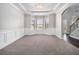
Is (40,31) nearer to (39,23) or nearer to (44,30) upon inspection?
(44,30)

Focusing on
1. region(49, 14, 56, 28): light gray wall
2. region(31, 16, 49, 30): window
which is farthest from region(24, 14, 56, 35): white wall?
region(31, 16, 49, 30): window

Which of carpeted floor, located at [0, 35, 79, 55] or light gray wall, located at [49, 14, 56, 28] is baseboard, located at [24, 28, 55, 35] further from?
carpeted floor, located at [0, 35, 79, 55]

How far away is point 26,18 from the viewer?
10.2 metres

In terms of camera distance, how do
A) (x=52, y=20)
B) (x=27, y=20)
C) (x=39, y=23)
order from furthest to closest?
(x=39, y=23) → (x=27, y=20) → (x=52, y=20)

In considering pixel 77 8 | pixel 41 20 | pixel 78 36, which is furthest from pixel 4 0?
pixel 41 20

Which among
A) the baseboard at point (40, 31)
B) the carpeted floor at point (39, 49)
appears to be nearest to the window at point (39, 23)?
the baseboard at point (40, 31)

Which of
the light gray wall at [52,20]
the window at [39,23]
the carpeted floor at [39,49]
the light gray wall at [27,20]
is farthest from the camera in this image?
the window at [39,23]

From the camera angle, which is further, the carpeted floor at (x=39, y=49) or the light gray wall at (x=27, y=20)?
the light gray wall at (x=27, y=20)


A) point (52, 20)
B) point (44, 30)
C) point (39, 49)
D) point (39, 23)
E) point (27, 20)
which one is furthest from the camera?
point (39, 23)

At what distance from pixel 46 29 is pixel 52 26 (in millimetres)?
781

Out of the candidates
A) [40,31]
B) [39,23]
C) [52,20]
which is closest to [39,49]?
[52,20]

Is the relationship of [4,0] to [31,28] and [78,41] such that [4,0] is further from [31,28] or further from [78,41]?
[31,28]

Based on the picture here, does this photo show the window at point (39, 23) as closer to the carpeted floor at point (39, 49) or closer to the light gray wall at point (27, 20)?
the light gray wall at point (27, 20)

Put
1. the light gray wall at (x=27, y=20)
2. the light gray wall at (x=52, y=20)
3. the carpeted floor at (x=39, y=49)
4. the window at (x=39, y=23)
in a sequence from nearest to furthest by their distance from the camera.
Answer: the carpeted floor at (x=39, y=49) → the light gray wall at (x=52, y=20) → the light gray wall at (x=27, y=20) → the window at (x=39, y=23)
